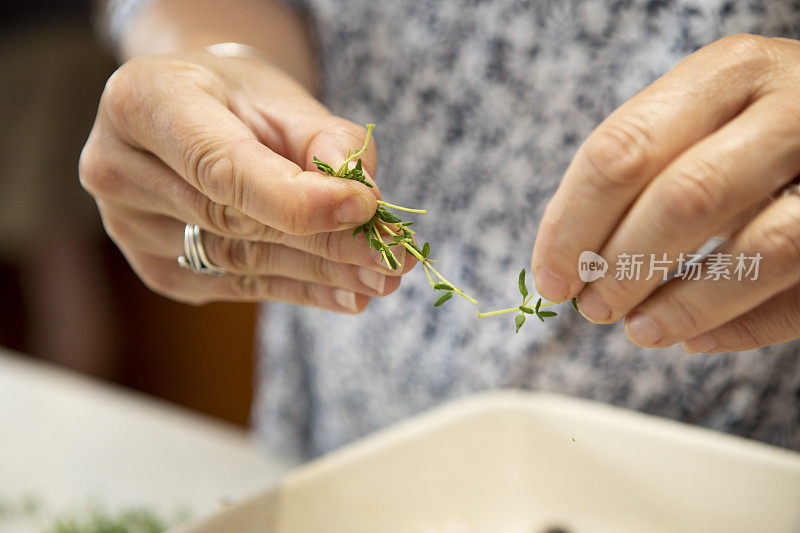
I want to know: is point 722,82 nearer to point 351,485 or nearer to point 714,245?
point 714,245

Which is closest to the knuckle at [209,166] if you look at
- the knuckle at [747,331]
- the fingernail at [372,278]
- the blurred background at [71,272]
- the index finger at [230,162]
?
the index finger at [230,162]

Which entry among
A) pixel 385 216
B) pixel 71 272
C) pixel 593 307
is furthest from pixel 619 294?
pixel 71 272

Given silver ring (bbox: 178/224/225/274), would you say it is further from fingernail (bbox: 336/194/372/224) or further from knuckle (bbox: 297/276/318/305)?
fingernail (bbox: 336/194/372/224)

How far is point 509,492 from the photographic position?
692 mm

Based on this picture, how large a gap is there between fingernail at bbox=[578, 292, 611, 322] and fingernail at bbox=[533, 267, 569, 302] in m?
0.01

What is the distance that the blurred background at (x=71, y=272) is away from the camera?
135cm

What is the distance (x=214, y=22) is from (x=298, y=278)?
34 centimetres

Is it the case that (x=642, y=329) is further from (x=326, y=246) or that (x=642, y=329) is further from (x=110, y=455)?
(x=110, y=455)

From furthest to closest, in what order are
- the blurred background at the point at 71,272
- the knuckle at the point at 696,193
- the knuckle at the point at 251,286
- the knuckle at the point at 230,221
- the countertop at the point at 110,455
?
the blurred background at the point at 71,272 → the countertop at the point at 110,455 → the knuckle at the point at 251,286 → the knuckle at the point at 230,221 → the knuckle at the point at 696,193

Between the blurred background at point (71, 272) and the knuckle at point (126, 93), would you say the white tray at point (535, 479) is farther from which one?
the blurred background at point (71, 272)

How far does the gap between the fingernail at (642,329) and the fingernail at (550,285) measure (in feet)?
0.14

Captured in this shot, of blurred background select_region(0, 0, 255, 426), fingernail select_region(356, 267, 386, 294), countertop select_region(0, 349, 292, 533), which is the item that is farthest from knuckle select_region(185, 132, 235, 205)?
blurred background select_region(0, 0, 255, 426)

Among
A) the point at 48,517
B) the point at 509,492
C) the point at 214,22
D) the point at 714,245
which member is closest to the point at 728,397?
the point at 509,492

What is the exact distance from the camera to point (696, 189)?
32 centimetres
